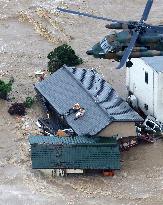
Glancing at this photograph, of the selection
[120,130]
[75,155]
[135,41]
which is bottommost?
[75,155]

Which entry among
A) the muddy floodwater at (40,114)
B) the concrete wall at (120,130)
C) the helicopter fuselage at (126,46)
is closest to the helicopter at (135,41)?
the helicopter fuselage at (126,46)

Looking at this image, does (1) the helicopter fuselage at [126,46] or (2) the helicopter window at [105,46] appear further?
(2) the helicopter window at [105,46]

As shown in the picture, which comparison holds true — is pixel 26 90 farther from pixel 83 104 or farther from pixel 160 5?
pixel 160 5

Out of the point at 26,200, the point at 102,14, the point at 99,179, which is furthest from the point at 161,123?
the point at 102,14

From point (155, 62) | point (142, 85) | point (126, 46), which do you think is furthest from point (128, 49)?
point (142, 85)

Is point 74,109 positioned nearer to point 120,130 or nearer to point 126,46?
point 120,130

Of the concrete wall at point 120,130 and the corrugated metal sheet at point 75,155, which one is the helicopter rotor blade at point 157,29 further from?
the corrugated metal sheet at point 75,155

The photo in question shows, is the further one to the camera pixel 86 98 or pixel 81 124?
pixel 86 98
